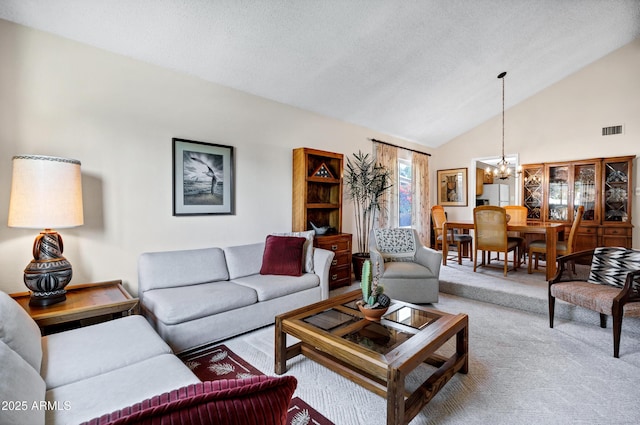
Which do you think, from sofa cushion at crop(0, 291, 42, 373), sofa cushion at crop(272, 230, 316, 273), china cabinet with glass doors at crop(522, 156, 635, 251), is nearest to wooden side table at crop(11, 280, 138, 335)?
sofa cushion at crop(0, 291, 42, 373)

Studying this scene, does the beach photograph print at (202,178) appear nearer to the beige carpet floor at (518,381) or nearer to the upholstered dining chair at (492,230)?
the beige carpet floor at (518,381)

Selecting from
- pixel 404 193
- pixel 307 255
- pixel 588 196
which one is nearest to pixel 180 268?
pixel 307 255

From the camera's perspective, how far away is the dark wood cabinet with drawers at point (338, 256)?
405 centimetres

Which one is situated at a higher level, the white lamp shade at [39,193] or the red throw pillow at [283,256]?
the white lamp shade at [39,193]

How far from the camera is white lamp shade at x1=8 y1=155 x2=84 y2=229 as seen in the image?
2027 millimetres

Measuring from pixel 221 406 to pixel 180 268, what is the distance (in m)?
2.58

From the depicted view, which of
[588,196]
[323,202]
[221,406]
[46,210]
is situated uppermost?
[588,196]

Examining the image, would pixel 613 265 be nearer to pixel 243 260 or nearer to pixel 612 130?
pixel 243 260

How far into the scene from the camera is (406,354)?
1.63m

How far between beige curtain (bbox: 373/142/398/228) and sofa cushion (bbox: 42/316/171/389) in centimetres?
438

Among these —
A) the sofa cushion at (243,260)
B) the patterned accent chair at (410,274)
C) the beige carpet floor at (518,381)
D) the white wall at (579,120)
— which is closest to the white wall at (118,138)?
the sofa cushion at (243,260)

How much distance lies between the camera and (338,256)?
13.9 feet

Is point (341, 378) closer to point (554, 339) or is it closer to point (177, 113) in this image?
point (554, 339)

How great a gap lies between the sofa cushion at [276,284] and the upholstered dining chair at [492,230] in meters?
2.54
